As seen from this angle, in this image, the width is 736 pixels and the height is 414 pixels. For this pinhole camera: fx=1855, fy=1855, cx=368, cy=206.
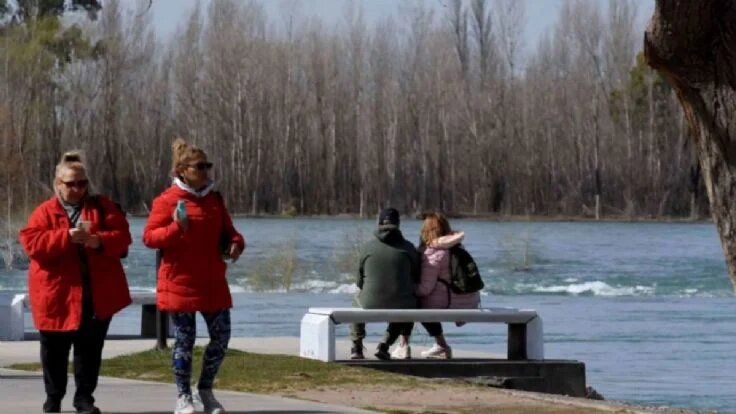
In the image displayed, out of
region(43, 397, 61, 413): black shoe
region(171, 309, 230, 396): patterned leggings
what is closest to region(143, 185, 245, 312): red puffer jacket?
region(171, 309, 230, 396): patterned leggings

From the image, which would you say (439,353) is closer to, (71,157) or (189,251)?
(189,251)

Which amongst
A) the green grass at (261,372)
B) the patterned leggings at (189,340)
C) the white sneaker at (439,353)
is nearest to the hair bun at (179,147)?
the patterned leggings at (189,340)

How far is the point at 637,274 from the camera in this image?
5159 cm

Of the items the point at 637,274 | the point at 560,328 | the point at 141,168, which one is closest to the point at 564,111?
the point at 141,168

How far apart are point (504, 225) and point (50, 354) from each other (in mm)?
67407

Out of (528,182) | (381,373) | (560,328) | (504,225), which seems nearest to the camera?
(381,373)

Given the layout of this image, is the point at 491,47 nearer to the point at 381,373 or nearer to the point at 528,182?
the point at 528,182

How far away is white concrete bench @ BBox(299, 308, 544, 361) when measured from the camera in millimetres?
15383

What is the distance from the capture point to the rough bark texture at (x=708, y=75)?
1100 centimetres

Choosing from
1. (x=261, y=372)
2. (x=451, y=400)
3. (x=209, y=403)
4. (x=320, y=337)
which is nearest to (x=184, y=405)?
(x=209, y=403)

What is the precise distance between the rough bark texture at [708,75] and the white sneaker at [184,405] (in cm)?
346

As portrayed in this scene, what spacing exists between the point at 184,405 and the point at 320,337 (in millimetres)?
4447

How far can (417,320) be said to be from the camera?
50.8 ft

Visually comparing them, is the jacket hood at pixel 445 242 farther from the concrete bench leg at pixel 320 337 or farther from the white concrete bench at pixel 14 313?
the white concrete bench at pixel 14 313
